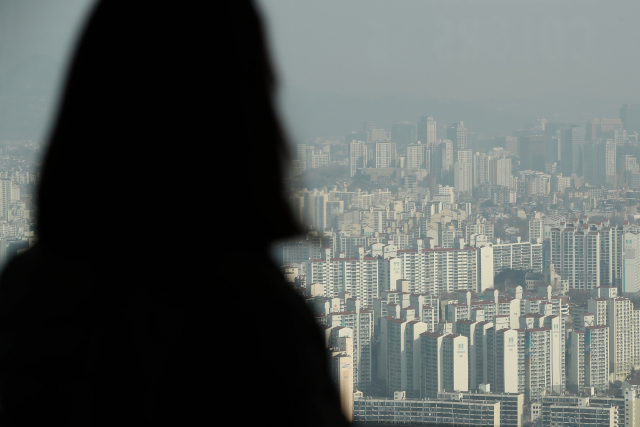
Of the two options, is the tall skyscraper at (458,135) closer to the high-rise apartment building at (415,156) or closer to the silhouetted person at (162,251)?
the high-rise apartment building at (415,156)

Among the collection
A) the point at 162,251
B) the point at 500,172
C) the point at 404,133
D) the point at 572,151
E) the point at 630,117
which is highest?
the point at 630,117

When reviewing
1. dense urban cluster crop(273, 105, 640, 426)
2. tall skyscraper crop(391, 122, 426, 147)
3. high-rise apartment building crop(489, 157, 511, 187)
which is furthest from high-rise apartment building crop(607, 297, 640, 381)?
tall skyscraper crop(391, 122, 426, 147)

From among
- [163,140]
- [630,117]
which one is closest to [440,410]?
[630,117]

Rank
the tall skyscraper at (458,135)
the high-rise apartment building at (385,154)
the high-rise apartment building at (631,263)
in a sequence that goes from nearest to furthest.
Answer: the high-rise apartment building at (631,263)
the high-rise apartment building at (385,154)
the tall skyscraper at (458,135)

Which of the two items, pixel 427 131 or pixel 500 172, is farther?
pixel 427 131

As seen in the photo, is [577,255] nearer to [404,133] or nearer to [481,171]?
[481,171]

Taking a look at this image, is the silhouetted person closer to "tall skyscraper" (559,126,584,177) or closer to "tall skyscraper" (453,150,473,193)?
"tall skyscraper" (559,126,584,177)

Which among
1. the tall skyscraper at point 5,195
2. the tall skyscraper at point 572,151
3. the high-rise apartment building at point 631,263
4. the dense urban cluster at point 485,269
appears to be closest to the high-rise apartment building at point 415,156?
the dense urban cluster at point 485,269
